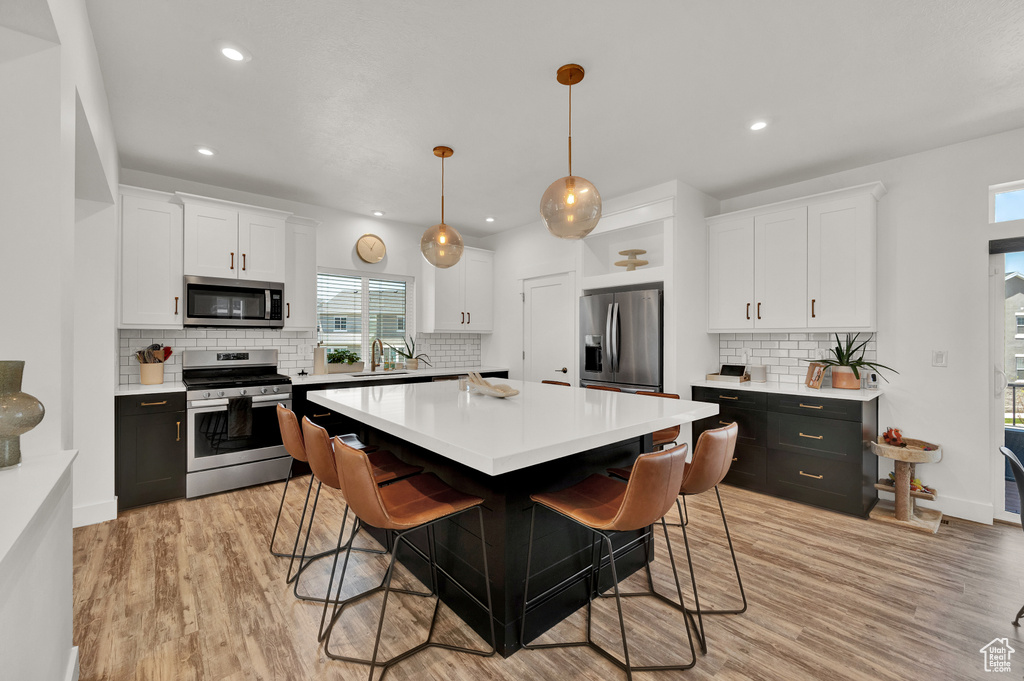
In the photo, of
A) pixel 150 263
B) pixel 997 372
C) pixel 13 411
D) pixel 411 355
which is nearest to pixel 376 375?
pixel 411 355

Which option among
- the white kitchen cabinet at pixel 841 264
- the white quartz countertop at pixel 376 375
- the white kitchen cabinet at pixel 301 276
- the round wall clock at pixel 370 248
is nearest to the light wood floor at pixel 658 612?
the white quartz countertop at pixel 376 375

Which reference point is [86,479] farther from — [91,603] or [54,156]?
[54,156]

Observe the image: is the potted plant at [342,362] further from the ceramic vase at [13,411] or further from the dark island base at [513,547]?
the ceramic vase at [13,411]

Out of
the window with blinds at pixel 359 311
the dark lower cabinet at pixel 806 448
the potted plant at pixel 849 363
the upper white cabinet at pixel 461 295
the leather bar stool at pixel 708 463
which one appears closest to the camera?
the leather bar stool at pixel 708 463

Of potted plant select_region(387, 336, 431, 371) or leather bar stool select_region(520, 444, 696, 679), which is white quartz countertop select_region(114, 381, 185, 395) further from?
leather bar stool select_region(520, 444, 696, 679)

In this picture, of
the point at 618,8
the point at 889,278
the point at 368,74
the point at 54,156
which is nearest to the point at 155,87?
the point at 368,74

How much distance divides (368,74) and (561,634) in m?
2.94

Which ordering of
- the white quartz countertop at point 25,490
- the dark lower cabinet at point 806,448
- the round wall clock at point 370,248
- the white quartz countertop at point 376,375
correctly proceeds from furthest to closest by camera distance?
the round wall clock at point 370,248 → the white quartz countertop at point 376,375 → the dark lower cabinet at point 806,448 → the white quartz countertop at point 25,490

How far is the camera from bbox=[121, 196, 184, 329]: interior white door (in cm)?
360

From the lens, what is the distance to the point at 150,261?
370 cm

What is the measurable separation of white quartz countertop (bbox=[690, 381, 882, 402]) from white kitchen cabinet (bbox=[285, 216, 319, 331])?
3847mm

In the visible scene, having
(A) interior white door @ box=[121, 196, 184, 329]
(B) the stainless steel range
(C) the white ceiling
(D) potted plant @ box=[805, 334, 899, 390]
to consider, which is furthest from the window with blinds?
(D) potted plant @ box=[805, 334, 899, 390]

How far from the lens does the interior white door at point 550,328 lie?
16.8 ft

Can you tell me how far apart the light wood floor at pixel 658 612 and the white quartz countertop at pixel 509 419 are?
0.93m
